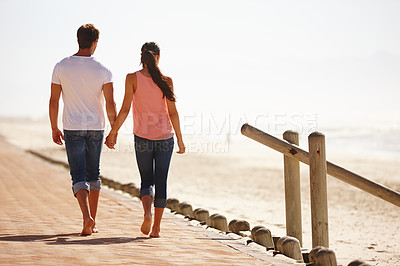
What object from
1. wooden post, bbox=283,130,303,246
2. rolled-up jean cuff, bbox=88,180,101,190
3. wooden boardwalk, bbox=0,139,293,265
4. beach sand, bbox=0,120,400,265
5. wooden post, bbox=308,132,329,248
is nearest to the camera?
wooden boardwalk, bbox=0,139,293,265

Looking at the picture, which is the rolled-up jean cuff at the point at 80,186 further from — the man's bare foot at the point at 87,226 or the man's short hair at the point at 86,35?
the man's short hair at the point at 86,35

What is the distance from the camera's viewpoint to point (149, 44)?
15.3 ft

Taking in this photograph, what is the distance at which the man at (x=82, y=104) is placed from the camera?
457 cm

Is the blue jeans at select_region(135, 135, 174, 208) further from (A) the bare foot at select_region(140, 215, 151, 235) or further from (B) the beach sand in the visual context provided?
(B) the beach sand

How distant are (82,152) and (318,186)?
2059 millimetres

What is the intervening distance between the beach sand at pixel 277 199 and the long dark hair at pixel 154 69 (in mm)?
2639

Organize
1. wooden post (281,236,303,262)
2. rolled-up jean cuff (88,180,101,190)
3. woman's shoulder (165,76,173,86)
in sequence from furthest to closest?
rolled-up jean cuff (88,180,101,190) → woman's shoulder (165,76,173,86) → wooden post (281,236,303,262)

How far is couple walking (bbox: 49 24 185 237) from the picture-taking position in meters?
4.57

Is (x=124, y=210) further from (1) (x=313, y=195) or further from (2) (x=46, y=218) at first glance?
(1) (x=313, y=195)

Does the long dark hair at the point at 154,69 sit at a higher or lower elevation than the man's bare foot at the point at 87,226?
higher

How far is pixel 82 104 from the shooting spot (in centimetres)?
458

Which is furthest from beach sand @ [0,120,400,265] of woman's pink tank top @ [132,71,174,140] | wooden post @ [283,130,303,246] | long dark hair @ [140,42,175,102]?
long dark hair @ [140,42,175,102]

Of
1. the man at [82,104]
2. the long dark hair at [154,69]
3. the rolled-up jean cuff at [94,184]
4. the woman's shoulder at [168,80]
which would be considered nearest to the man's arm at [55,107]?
the man at [82,104]

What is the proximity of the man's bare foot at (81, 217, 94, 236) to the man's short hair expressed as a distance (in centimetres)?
151
